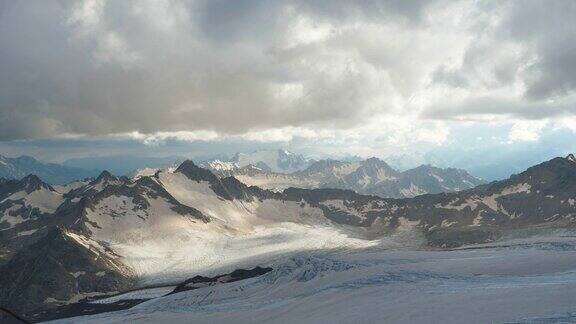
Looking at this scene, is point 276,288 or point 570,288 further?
point 276,288

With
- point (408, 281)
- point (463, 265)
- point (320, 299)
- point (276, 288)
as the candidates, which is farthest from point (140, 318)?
point (463, 265)

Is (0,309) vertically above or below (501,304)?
above

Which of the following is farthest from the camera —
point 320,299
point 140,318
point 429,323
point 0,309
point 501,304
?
point 140,318

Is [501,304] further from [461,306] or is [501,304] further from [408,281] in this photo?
[408,281]

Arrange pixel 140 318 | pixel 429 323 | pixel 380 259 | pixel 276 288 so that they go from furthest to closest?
1. pixel 380 259
2. pixel 276 288
3. pixel 140 318
4. pixel 429 323

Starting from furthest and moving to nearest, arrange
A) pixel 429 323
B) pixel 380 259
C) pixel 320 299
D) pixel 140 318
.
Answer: pixel 380 259 < pixel 140 318 < pixel 320 299 < pixel 429 323

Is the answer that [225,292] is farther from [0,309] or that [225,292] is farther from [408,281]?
[0,309]

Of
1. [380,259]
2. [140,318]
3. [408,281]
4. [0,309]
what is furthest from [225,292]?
[0,309]

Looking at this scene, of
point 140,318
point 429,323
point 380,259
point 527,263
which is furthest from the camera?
point 380,259

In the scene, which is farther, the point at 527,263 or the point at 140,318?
the point at 140,318
